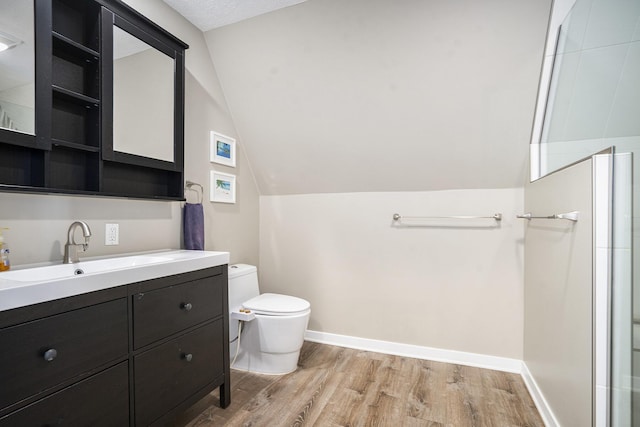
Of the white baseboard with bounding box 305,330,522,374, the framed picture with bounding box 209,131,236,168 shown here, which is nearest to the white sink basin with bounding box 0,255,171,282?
the framed picture with bounding box 209,131,236,168

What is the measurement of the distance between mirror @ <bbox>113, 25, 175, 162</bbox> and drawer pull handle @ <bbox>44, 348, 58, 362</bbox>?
0.97 metres

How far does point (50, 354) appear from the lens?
0.99 meters

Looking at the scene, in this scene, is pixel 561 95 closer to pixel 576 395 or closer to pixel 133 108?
pixel 576 395

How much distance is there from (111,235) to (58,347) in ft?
2.39

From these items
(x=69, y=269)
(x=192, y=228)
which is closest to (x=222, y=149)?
(x=192, y=228)

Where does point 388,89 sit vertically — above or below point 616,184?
above

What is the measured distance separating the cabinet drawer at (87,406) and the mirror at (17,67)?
98 centimetres

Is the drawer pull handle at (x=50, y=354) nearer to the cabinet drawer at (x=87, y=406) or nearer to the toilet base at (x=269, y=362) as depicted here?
the cabinet drawer at (x=87, y=406)

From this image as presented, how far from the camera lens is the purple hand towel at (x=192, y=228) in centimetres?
202

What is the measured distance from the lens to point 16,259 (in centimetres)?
130

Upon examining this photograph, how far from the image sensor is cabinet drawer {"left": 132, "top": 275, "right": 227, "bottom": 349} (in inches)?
51.4

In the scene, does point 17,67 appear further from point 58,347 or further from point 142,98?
point 58,347

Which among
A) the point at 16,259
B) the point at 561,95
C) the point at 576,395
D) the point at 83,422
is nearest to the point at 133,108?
the point at 16,259

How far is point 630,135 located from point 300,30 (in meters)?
1.72
